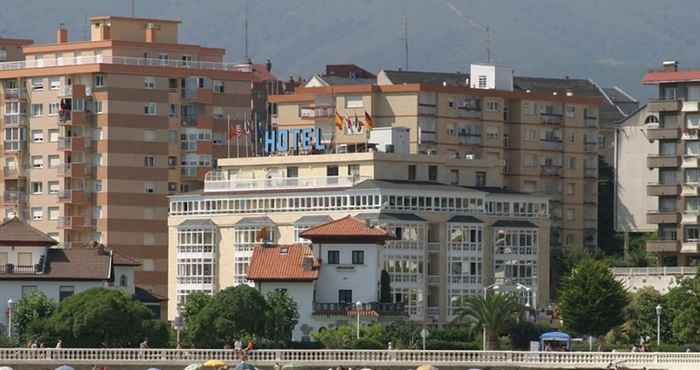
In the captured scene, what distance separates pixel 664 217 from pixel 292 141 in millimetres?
25743

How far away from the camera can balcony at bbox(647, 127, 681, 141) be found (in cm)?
18150

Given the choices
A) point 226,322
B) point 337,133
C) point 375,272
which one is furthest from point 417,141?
point 226,322

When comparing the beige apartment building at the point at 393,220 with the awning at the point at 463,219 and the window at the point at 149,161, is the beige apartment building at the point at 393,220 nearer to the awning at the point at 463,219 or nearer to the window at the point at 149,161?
the awning at the point at 463,219

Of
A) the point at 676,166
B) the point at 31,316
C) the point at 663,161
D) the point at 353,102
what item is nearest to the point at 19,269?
the point at 31,316

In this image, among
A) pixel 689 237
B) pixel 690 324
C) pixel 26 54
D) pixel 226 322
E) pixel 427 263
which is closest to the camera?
pixel 226 322

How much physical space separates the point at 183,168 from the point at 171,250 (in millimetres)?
14629

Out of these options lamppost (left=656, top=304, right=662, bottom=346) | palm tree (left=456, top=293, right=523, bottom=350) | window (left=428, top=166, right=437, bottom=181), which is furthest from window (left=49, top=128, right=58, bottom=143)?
lamppost (left=656, top=304, right=662, bottom=346)

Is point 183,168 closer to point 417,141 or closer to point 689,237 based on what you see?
point 417,141

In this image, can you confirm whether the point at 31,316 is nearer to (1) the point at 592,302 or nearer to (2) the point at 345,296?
(2) the point at 345,296

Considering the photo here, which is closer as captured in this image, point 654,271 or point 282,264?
point 282,264

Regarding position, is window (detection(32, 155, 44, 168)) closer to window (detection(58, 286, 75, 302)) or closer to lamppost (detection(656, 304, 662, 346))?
window (detection(58, 286, 75, 302))

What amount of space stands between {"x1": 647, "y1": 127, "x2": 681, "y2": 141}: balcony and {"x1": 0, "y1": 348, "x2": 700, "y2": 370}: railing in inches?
1999

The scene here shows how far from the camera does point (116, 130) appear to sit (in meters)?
184

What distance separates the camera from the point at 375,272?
507ft
